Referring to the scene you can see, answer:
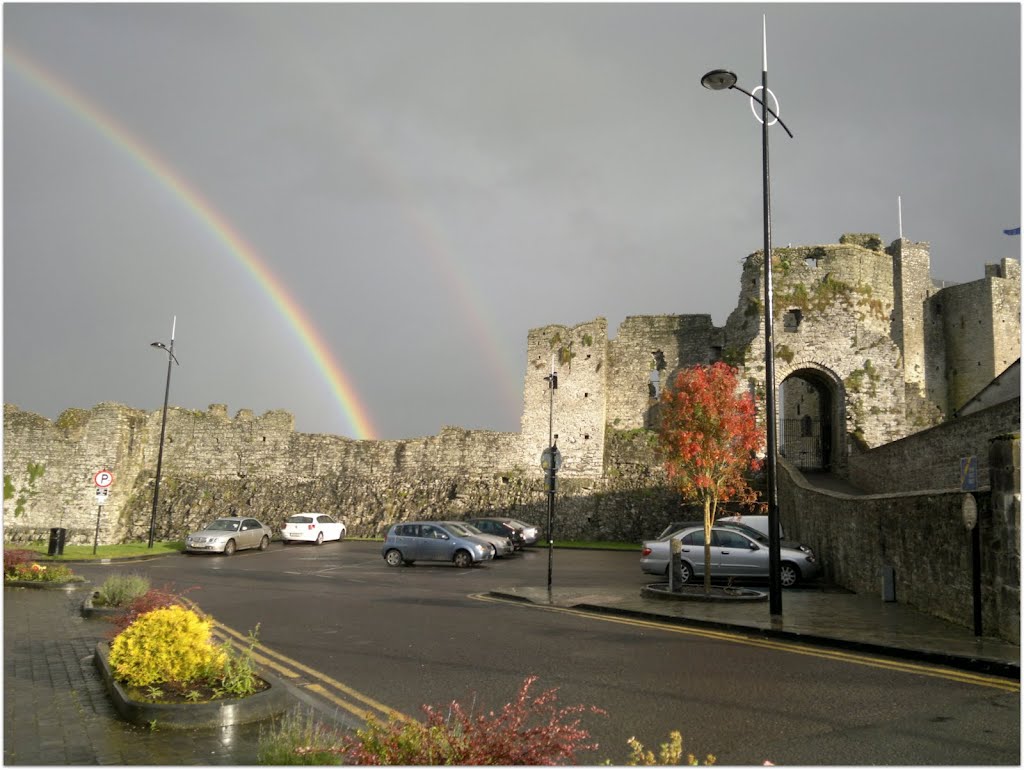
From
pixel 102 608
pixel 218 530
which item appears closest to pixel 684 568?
pixel 102 608

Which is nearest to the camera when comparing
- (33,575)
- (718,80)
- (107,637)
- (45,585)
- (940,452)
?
(107,637)

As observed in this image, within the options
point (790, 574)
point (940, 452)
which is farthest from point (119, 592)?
point (940, 452)

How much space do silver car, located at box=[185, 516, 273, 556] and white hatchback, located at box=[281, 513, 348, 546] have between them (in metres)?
1.99

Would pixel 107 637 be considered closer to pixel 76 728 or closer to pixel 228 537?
pixel 76 728

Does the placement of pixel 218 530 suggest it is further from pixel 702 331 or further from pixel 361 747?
pixel 361 747

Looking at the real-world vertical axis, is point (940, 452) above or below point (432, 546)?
above

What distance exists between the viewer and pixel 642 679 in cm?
880

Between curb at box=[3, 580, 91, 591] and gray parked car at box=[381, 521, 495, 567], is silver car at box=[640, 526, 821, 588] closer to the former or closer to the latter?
gray parked car at box=[381, 521, 495, 567]

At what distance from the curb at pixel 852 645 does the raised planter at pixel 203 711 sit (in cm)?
740

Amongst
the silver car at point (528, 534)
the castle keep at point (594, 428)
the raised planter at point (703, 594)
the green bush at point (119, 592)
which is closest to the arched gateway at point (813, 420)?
the castle keep at point (594, 428)

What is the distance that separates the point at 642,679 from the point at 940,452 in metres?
14.7

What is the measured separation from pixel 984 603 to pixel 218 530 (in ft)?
93.3

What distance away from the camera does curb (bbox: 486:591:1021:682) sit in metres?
8.95

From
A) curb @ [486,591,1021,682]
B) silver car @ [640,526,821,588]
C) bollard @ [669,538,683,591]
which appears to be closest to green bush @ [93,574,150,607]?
curb @ [486,591,1021,682]
